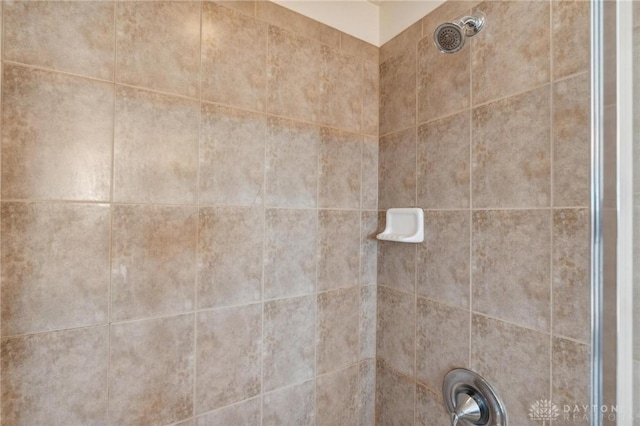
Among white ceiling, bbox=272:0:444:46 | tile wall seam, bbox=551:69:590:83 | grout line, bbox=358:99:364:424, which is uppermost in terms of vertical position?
white ceiling, bbox=272:0:444:46

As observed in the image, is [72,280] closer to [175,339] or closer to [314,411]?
[175,339]

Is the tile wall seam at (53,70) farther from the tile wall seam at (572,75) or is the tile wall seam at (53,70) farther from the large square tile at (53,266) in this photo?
the tile wall seam at (572,75)

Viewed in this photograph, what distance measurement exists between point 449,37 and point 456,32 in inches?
0.9

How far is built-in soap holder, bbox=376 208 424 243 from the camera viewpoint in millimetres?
1168

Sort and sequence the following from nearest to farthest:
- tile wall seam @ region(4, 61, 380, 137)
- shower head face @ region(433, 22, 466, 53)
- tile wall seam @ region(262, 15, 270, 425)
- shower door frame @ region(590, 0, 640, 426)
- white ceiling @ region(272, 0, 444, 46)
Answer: shower door frame @ region(590, 0, 640, 426) → tile wall seam @ region(4, 61, 380, 137) → shower head face @ region(433, 22, 466, 53) → tile wall seam @ region(262, 15, 270, 425) → white ceiling @ region(272, 0, 444, 46)

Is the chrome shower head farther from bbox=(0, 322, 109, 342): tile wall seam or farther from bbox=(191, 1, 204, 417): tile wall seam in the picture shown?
bbox=(0, 322, 109, 342): tile wall seam

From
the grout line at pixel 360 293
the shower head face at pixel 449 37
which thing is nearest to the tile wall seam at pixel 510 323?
the grout line at pixel 360 293

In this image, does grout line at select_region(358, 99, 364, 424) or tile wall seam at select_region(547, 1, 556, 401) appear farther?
grout line at select_region(358, 99, 364, 424)

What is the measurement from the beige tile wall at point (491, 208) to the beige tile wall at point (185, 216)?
0.55 feet

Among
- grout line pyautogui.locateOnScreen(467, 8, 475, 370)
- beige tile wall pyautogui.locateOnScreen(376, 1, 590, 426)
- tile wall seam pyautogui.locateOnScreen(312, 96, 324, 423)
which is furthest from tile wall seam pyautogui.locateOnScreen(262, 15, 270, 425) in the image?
grout line pyautogui.locateOnScreen(467, 8, 475, 370)

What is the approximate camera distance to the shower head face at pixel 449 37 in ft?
2.98

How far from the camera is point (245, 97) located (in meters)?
1.07

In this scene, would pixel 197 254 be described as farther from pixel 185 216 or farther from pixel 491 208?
pixel 491 208

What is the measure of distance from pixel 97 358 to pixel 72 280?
0.76 feet
